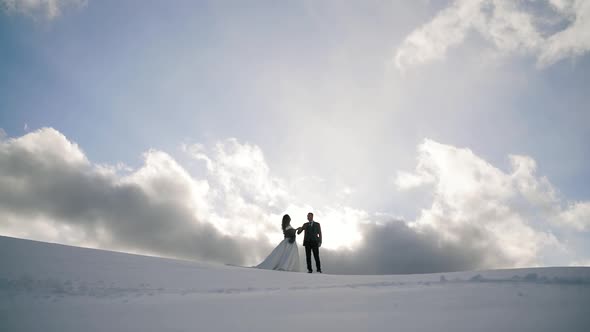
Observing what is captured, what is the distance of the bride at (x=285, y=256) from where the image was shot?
11.5 meters

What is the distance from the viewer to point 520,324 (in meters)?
3.07

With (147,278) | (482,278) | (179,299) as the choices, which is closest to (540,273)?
(482,278)

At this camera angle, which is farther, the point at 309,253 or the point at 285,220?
the point at 285,220

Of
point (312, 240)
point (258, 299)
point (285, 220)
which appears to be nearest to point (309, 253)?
point (312, 240)

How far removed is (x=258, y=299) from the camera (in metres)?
4.73

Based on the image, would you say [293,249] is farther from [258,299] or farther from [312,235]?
[258,299]

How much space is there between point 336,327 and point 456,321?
1205 millimetres

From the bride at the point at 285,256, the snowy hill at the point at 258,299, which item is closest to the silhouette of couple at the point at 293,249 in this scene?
the bride at the point at 285,256

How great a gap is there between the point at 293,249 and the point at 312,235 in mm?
976

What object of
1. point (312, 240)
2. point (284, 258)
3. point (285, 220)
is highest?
point (285, 220)

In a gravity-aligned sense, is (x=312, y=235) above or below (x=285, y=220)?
below

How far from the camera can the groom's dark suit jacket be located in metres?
11.4

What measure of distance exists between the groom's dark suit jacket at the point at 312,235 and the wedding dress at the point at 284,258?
0.67 m

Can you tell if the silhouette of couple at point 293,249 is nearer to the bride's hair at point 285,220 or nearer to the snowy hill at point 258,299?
the bride's hair at point 285,220
